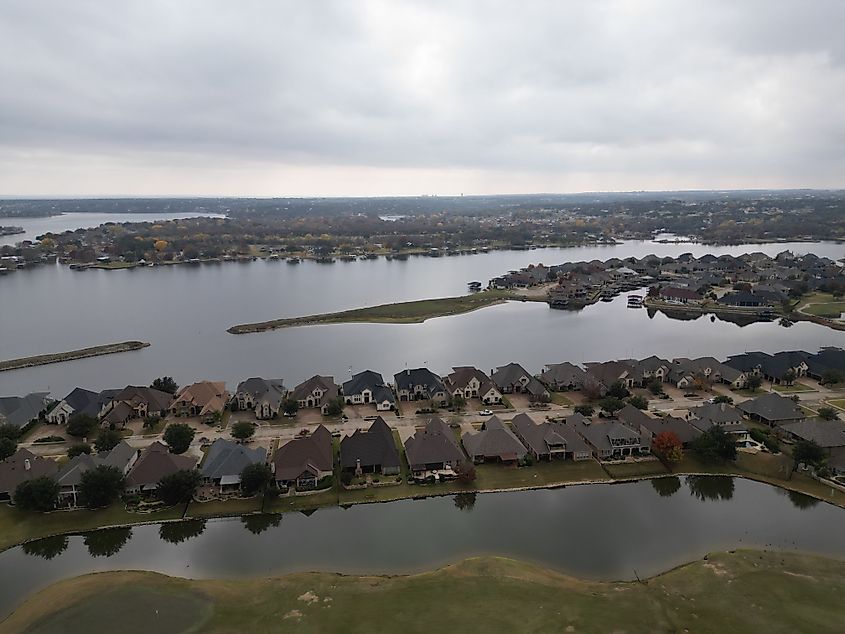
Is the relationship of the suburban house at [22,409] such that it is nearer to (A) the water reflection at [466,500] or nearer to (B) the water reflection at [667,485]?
(A) the water reflection at [466,500]

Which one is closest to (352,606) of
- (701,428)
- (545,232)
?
(701,428)

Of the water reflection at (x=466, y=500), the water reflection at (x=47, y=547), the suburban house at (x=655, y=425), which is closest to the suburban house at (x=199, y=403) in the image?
the water reflection at (x=47, y=547)

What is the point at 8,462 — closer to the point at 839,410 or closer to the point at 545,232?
the point at 839,410

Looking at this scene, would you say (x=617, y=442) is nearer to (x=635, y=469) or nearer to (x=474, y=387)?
(x=635, y=469)

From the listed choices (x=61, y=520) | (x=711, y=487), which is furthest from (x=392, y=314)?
(x=61, y=520)

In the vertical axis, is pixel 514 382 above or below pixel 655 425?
below
